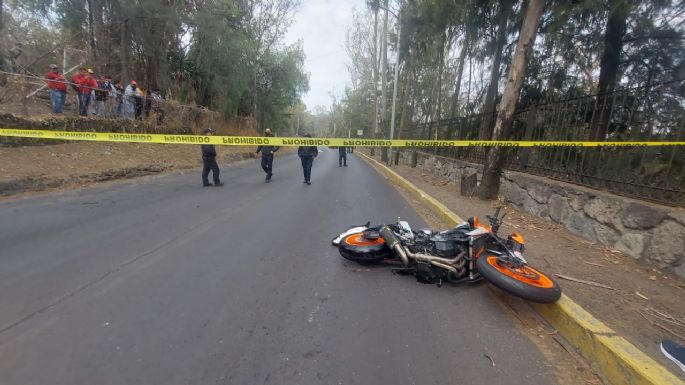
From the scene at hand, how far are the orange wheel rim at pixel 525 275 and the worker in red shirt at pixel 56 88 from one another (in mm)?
13650

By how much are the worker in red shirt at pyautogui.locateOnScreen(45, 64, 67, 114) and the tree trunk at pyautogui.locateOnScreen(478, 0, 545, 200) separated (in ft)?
42.6

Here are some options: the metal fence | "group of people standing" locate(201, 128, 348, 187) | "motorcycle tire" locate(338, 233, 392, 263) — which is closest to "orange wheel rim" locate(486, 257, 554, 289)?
"motorcycle tire" locate(338, 233, 392, 263)

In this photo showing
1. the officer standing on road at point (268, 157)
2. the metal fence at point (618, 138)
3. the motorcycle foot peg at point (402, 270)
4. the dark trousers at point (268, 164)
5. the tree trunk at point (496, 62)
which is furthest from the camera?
the dark trousers at point (268, 164)

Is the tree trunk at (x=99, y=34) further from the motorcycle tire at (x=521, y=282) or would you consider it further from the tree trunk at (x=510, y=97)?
the motorcycle tire at (x=521, y=282)

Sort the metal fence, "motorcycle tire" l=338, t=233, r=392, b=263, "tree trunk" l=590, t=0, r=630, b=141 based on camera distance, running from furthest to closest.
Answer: "tree trunk" l=590, t=0, r=630, b=141 → the metal fence → "motorcycle tire" l=338, t=233, r=392, b=263

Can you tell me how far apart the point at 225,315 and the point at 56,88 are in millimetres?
12499

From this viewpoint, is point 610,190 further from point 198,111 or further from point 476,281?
point 198,111

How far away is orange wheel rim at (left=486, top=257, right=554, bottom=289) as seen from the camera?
120 inches

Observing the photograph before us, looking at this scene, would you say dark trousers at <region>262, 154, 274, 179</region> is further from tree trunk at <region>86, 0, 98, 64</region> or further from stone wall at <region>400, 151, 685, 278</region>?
tree trunk at <region>86, 0, 98, 64</region>

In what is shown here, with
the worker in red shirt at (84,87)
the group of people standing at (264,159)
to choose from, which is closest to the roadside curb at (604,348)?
the group of people standing at (264,159)

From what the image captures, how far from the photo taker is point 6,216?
221 inches

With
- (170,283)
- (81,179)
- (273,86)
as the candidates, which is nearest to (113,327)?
(170,283)

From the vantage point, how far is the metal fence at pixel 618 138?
14.6 ft

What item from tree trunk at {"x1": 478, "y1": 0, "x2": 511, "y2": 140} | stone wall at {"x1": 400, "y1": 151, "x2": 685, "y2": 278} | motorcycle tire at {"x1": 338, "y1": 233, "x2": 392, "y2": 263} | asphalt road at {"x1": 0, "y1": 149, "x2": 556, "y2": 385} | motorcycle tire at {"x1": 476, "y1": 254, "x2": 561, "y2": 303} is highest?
tree trunk at {"x1": 478, "y1": 0, "x2": 511, "y2": 140}
